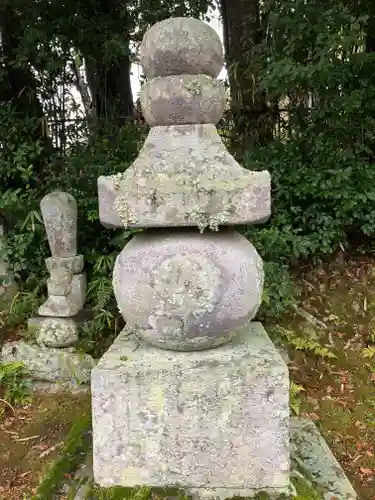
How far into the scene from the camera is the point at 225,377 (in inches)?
85.4

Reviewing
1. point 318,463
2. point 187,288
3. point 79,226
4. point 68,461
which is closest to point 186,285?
point 187,288

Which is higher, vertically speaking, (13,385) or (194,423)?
(194,423)

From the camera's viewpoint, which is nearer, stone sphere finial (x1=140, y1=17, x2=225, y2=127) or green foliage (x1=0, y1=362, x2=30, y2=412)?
stone sphere finial (x1=140, y1=17, x2=225, y2=127)

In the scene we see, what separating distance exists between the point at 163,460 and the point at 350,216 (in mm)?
3797

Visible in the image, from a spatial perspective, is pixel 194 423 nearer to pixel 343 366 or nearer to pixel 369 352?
pixel 343 366

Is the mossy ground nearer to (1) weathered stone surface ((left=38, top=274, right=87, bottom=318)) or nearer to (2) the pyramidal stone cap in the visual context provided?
(1) weathered stone surface ((left=38, top=274, right=87, bottom=318))

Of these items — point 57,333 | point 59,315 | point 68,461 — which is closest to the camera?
point 68,461

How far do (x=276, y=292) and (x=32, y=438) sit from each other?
248 centimetres

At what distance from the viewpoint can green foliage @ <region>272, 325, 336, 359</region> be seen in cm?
444

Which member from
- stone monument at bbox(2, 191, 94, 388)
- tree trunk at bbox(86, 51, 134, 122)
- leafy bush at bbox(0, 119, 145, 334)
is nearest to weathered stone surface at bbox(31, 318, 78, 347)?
stone monument at bbox(2, 191, 94, 388)

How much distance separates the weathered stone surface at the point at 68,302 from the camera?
4.73 metres

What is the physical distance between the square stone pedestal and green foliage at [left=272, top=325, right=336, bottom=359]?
233 centimetres

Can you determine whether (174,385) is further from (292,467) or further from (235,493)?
(292,467)

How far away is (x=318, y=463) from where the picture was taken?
260 centimetres
